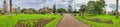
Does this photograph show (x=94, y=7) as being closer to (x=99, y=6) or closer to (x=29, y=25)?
(x=99, y=6)

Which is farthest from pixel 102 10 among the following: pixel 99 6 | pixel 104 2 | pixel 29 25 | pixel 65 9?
pixel 65 9

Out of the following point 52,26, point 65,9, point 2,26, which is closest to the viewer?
point 2,26

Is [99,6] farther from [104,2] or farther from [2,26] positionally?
[2,26]

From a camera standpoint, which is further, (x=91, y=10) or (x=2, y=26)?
(x=91, y=10)

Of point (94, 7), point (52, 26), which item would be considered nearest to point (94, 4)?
point (94, 7)

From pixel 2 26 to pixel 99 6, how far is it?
2561 inches

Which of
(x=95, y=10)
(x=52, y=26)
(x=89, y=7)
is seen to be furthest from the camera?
(x=95, y=10)

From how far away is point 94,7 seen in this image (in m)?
84.7

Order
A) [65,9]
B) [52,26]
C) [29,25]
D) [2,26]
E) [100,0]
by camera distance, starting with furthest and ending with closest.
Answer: [65,9] → [100,0] → [52,26] → [2,26] → [29,25]

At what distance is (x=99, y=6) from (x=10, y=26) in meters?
64.7

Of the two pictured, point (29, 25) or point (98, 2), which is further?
point (98, 2)

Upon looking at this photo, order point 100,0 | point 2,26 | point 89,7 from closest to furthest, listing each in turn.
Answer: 1. point 2,26
2. point 89,7
3. point 100,0

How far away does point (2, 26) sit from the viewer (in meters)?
24.0

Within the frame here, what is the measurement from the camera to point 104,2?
312 ft
